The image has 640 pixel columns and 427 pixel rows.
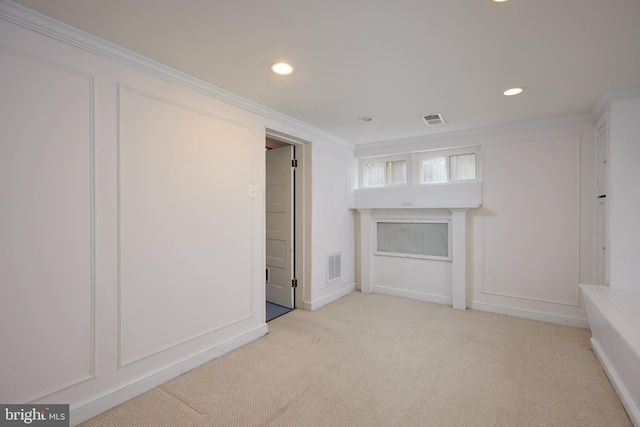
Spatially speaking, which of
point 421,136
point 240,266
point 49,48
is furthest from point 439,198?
point 49,48

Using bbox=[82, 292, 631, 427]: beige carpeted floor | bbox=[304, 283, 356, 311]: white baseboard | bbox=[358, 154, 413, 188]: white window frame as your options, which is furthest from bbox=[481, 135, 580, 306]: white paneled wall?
bbox=[304, 283, 356, 311]: white baseboard

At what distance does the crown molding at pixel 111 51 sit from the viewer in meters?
1.56

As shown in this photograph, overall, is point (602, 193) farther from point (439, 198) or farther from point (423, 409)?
point (423, 409)

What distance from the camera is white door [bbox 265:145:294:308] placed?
3912 millimetres

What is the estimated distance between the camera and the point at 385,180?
182 inches

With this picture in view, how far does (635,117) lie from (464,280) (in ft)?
7.45

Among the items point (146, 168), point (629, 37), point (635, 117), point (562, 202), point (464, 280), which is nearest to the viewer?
point (629, 37)

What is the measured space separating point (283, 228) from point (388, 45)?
8.60 feet

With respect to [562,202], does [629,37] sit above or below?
above

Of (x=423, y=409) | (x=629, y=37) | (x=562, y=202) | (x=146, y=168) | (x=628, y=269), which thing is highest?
(x=629, y=37)

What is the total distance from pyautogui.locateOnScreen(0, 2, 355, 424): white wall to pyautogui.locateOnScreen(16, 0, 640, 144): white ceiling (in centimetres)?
24

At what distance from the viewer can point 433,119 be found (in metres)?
3.35

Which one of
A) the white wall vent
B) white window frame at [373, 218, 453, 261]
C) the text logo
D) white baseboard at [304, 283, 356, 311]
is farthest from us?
the white wall vent

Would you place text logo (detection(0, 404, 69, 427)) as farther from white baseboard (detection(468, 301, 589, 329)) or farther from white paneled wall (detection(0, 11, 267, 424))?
white baseboard (detection(468, 301, 589, 329))
